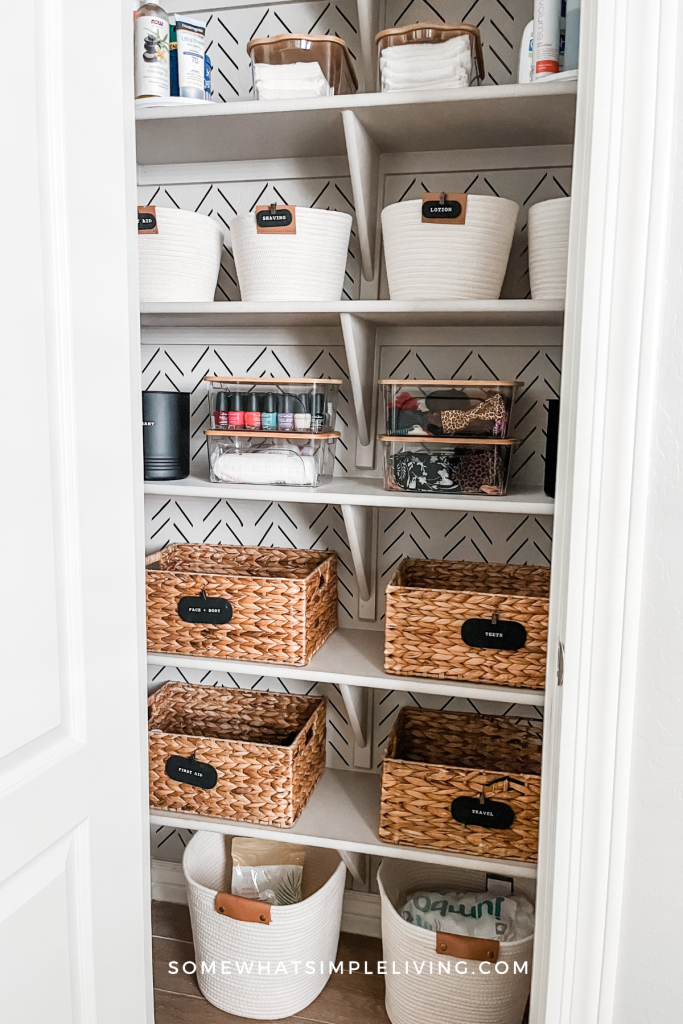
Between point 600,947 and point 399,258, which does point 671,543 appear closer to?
point 600,947

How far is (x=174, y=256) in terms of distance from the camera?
155 cm

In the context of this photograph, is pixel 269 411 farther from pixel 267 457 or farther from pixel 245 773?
pixel 245 773

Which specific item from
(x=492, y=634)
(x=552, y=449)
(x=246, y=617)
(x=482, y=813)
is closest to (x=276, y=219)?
(x=552, y=449)

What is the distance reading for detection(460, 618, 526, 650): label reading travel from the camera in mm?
1457

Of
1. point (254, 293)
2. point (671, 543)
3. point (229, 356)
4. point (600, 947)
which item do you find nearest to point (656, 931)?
point (600, 947)

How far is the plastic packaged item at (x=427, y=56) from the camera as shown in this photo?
4.49 feet

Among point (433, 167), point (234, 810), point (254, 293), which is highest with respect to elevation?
point (433, 167)

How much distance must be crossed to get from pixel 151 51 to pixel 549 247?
2.96ft

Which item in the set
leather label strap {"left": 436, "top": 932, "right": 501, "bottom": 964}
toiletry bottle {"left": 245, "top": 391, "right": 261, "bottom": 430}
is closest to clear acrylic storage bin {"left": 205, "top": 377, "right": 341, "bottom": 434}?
toiletry bottle {"left": 245, "top": 391, "right": 261, "bottom": 430}

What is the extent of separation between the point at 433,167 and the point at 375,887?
1.82 metres

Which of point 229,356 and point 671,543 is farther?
point 229,356

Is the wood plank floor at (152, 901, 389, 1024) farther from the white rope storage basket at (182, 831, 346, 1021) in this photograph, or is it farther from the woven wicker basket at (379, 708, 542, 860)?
the woven wicker basket at (379, 708, 542, 860)

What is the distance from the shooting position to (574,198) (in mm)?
1035

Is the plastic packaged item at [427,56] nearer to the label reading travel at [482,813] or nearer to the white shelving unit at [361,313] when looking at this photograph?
the white shelving unit at [361,313]
